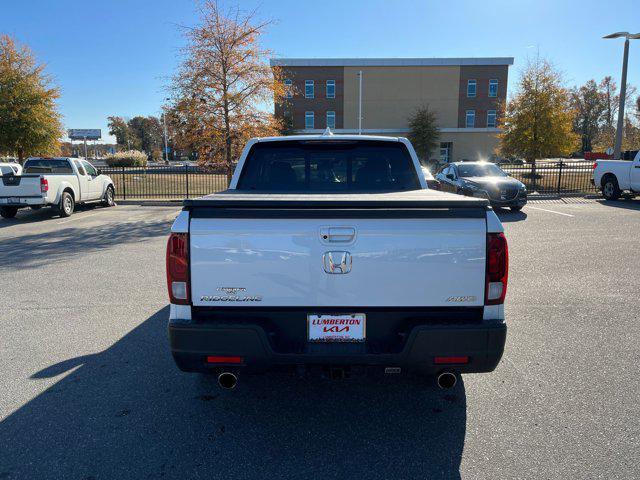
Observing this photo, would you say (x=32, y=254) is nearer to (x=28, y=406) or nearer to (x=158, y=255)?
(x=158, y=255)

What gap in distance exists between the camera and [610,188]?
62.1 feet

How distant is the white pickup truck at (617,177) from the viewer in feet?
58.7

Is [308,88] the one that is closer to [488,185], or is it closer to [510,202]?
[488,185]

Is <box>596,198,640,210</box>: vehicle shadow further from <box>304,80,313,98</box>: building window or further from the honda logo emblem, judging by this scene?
<box>304,80,313,98</box>: building window

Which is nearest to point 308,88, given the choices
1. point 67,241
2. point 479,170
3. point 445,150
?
point 445,150

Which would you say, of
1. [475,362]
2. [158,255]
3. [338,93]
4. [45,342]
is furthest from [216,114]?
[338,93]

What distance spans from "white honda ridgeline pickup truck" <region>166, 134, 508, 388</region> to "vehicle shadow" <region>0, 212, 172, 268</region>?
674cm

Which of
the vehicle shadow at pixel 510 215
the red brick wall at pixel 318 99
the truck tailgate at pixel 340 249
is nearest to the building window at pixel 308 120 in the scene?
the red brick wall at pixel 318 99

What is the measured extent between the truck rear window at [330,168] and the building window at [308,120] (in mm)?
53963

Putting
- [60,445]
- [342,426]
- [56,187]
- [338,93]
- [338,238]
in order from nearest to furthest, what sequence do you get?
1. [338,238]
2. [60,445]
3. [342,426]
4. [56,187]
5. [338,93]

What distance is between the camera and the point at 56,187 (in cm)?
1404

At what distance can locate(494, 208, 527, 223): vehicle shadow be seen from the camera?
45.8ft

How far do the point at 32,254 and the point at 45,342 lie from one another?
529 centimetres

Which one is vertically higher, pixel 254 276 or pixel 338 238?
pixel 338 238
